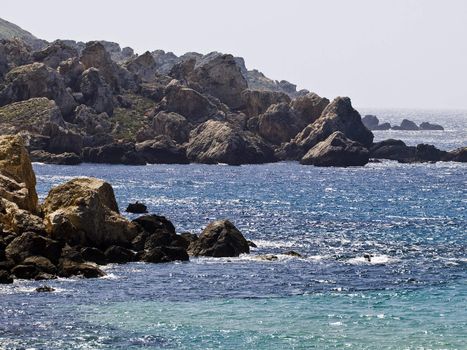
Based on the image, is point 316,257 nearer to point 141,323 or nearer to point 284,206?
point 141,323

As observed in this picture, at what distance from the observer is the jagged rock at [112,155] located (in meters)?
183

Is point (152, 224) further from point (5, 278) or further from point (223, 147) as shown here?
point (223, 147)

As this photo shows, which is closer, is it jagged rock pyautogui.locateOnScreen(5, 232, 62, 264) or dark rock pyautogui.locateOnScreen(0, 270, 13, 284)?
dark rock pyautogui.locateOnScreen(0, 270, 13, 284)

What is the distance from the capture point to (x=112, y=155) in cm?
18400

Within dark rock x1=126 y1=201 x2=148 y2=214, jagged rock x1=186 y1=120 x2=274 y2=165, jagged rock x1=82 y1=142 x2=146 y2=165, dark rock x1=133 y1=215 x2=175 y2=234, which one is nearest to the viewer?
dark rock x1=133 y1=215 x2=175 y2=234

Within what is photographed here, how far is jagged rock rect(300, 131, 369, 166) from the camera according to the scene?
190500 mm

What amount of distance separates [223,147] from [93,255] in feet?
402

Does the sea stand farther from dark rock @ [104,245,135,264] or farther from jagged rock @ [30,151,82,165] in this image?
jagged rock @ [30,151,82,165]

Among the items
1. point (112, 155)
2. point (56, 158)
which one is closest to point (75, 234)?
point (56, 158)

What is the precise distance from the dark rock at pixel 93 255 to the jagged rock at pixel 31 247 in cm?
315

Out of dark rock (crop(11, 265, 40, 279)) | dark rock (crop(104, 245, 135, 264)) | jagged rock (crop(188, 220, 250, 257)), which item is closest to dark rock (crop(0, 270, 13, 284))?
dark rock (crop(11, 265, 40, 279))

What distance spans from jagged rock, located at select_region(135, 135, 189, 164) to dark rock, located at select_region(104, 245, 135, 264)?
117 m

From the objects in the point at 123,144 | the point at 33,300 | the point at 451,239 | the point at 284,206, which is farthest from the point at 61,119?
the point at 33,300

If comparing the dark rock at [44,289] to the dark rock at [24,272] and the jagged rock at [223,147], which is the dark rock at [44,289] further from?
the jagged rock at [223,147]
